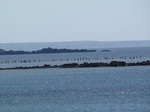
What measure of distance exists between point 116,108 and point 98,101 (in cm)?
512

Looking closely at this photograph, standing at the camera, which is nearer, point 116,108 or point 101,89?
point 116,108

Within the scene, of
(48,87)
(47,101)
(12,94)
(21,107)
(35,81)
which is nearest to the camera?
(21,107)

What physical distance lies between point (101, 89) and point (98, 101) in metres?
12.4

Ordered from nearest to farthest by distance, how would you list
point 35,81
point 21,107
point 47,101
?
point 21,107
point 47,101
point 35,81

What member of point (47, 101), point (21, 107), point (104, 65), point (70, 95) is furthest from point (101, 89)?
point (104, 65)

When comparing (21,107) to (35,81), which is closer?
(21,107)

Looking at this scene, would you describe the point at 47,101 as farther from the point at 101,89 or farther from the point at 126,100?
the point at 101,89

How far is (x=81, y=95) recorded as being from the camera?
53562 mm

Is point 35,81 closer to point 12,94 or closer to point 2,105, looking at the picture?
point 12,94

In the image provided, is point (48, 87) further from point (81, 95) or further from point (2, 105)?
point (2, 105)

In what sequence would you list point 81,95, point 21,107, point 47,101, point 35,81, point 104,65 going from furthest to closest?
point 104,65 → point 35,81 → point 81,95 → point 47,101 → point 21,107

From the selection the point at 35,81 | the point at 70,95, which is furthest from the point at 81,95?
the point at 35,81

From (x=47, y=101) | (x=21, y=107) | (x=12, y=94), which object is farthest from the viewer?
(x=12, y=94)

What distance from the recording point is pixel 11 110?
145 ft
